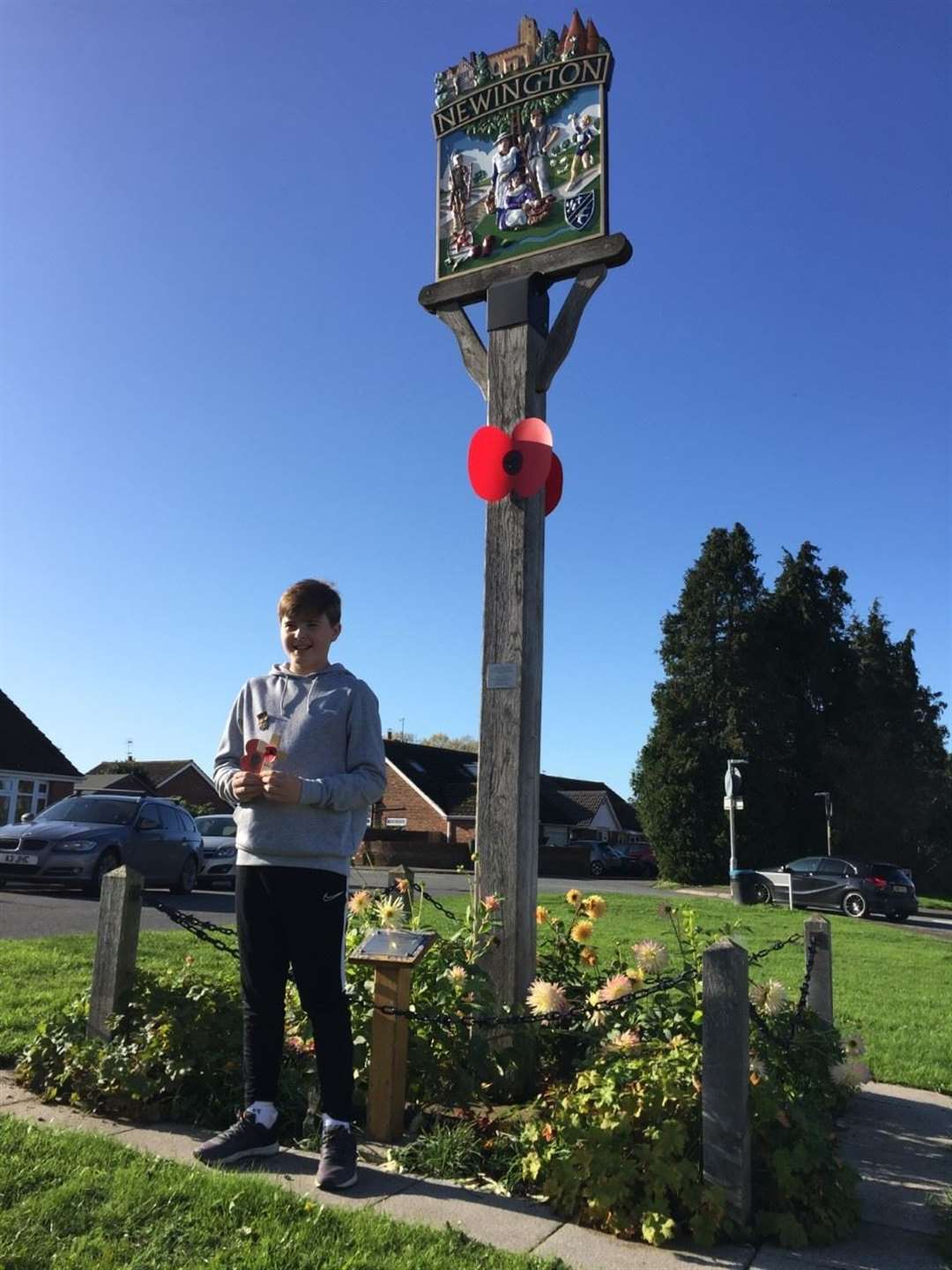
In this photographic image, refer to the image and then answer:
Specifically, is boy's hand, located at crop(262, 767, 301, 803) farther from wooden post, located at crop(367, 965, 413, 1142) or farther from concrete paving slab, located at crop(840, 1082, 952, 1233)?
concrete paving slab, located at crop(840, 1082, 952, 1233)

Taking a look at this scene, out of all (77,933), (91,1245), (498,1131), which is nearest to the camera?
(91,1245)

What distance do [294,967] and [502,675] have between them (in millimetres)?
1763

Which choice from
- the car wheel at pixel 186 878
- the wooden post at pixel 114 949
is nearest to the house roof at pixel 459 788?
the car wheel at pixel 186 878

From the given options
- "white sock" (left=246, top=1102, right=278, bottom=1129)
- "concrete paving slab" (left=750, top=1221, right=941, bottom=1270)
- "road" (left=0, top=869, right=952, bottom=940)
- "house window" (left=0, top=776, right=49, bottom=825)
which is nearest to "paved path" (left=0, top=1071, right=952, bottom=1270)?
"concrete paving slab" (left=750, top=1221, right=941, bottom=1270)

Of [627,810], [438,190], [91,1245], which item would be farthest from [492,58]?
[627,810]

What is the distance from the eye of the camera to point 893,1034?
6.32 metres

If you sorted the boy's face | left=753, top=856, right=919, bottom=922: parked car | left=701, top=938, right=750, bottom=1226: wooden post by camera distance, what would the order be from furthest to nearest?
left=753, top=856, right=919, bottom=922: parked car, the boy's face, left=701, top=938, right=750, bottom=1226: wooden post

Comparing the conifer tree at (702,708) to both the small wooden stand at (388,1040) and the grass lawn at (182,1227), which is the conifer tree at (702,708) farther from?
the grass lawn at (182,1227)

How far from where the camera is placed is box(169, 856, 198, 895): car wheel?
14617mm

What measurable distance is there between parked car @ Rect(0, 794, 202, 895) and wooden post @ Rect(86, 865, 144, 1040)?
26.8ft

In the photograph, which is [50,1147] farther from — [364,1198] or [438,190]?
[438,190]

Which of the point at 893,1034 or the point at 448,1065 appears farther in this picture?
the point at 893,1034

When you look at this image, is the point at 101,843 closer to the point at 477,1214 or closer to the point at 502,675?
the point at 502,675

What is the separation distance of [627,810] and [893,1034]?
59.5m
